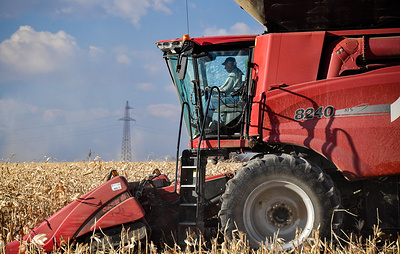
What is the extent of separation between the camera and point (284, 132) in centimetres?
439

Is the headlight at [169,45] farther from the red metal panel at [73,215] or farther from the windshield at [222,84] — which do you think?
the red metal panel at [73,215]

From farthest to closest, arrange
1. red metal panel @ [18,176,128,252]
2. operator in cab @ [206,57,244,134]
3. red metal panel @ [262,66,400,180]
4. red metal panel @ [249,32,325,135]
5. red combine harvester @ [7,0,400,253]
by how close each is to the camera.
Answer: operator in cab @ [206,57,244,134] → red metal panel @ [249,32,325,135] → red metal panel @ [262,66,400,180] → red combine harvester @ [7,0,400,253] → red metal panel @ [18,176,128,252]

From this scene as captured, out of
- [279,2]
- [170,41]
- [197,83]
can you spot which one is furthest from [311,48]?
[170,41]

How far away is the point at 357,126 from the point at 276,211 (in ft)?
4.31

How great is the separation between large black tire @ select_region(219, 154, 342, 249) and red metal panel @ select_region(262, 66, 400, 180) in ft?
1.10

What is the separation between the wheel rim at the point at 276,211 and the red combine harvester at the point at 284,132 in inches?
0.4

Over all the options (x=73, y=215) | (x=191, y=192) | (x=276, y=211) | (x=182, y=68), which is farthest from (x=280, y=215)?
(x=73, y=215)

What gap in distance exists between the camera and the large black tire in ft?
13.1

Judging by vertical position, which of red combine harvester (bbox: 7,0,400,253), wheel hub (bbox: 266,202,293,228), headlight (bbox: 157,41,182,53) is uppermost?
headlight (bbox: 157,41,182,53)

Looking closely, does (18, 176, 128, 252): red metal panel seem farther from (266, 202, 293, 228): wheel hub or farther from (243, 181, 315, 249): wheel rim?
(266, 202, 293, 228): wheel hub

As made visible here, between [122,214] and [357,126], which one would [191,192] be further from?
[357,126]

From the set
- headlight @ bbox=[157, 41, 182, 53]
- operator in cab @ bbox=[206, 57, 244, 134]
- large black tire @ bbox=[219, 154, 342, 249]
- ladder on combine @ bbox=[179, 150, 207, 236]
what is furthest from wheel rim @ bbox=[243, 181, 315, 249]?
headlight @ bbox=[157, 41, 182, 53]

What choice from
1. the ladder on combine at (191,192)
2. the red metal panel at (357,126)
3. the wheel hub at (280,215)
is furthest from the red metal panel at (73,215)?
the red metal panel at (357,126)

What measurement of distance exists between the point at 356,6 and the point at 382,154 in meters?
1.78
